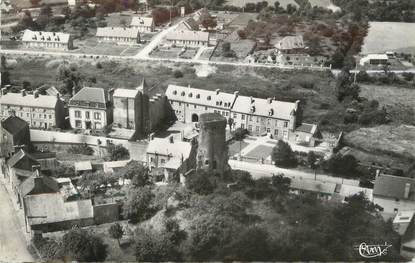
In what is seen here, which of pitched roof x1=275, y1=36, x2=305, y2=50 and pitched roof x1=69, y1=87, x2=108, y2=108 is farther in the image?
pitched roof x1=275, y1=36, x2=305, y2=50

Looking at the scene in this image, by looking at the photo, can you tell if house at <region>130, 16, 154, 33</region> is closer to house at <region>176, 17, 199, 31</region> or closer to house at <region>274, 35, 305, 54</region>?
house at <region>176, 17, 199, 31</region>

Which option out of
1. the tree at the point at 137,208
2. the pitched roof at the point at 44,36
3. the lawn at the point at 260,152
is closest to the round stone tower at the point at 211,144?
the tree at the point at 137,208

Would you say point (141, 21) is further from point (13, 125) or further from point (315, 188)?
point (315, 188)

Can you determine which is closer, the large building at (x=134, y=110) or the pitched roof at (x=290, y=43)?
the large building at (x=134, y=110)

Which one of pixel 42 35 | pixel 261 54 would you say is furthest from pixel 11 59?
pixel 261 54

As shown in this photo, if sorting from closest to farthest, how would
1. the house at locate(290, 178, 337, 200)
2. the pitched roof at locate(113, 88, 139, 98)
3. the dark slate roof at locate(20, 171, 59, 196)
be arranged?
the dark slate roof at locate(20, 171, 59, 196) < the house at locate(290, 178, 337, 200) < the pitched roof at locate(113, 88, 139, 98)

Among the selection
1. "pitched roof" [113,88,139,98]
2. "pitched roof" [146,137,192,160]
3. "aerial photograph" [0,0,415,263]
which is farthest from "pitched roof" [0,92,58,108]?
"pitched roof" [146,137,192,160]

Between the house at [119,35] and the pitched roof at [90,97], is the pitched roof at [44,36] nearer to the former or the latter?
the house at [119,35]
